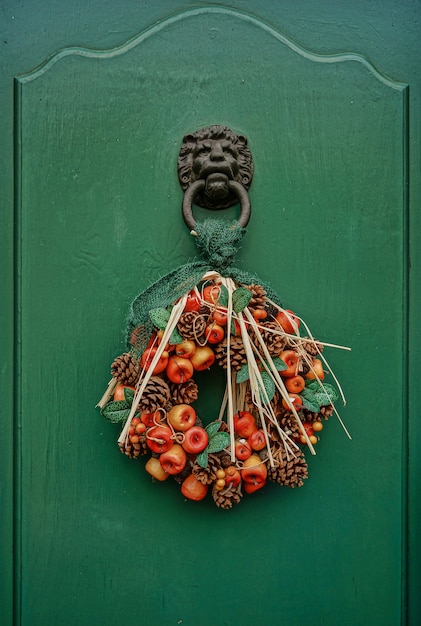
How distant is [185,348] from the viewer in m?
0.79

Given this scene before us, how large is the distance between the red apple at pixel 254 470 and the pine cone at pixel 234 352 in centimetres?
15

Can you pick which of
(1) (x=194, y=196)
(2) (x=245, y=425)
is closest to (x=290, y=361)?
(2) (x=245, y=425)

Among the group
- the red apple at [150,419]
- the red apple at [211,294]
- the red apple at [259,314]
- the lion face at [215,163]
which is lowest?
the red apple at [150,419]

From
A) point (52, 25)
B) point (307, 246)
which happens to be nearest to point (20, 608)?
point (307, 246)

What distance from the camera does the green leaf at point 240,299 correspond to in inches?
31.1

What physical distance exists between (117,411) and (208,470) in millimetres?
171

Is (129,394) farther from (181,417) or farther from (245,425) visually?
(245,425)

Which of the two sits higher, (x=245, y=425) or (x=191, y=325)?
(x=191, y=325)

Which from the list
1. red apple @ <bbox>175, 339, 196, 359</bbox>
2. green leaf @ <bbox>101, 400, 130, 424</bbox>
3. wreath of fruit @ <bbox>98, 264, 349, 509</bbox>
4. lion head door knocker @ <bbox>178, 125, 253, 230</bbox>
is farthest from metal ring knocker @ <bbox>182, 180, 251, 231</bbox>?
green leaf @ <bbox>101, 400, 130, 424</bbox>

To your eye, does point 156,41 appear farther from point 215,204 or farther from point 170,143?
point 215,204

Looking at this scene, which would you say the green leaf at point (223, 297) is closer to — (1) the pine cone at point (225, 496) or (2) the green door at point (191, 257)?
(2) the green door at point (191, 257)

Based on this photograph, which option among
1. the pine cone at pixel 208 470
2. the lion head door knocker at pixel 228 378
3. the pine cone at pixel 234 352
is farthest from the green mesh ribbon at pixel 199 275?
the pine cone at pixel 208 470

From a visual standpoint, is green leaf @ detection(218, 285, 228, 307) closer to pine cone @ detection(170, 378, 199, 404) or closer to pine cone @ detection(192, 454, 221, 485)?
pine cone @ detection(170, 378, 199, 404)

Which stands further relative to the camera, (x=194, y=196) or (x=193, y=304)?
(x=194, y=196)
